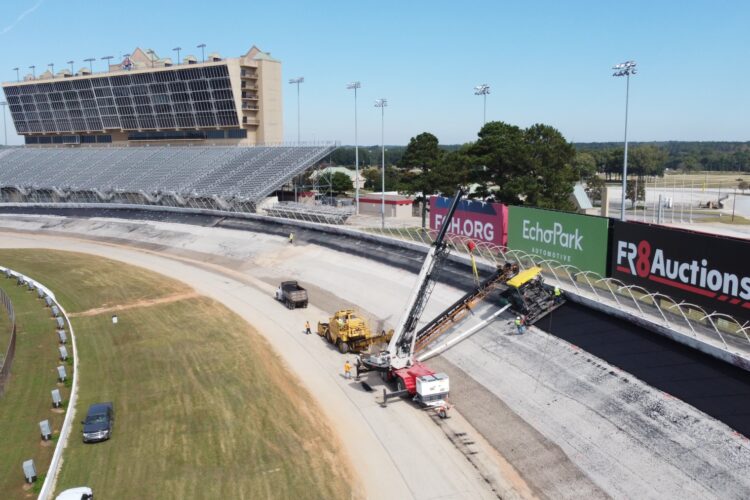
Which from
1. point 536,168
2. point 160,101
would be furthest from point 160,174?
point 536,168

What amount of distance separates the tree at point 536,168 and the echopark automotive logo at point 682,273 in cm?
2296

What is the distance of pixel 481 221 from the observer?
3850cm

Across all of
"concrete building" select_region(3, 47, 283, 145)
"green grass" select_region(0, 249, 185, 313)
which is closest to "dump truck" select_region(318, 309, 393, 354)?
"green grass" select_region(0, 249, 185, 313)

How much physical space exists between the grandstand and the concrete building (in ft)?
14.4

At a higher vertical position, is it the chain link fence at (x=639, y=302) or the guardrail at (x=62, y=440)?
the chain link fence at (x=639, y=302)

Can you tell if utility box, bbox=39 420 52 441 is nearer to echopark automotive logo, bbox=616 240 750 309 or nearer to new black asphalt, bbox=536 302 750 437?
new black asphalt, bbox=536 302 750 437

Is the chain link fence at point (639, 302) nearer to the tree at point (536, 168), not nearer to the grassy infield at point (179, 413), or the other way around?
the grassy infield at point (179, 413)

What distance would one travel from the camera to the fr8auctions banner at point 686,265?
21859 millimetres

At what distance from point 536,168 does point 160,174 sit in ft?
198

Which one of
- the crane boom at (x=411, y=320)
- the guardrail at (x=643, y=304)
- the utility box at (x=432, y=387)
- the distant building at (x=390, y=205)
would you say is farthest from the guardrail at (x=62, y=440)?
the distant building at (x=390, y=205)

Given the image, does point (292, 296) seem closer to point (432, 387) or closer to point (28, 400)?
point (432, 387)

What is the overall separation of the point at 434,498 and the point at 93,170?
9663 cm

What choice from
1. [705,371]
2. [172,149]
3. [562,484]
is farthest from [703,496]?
[172,149]

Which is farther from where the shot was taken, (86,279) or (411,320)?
(86,279)
